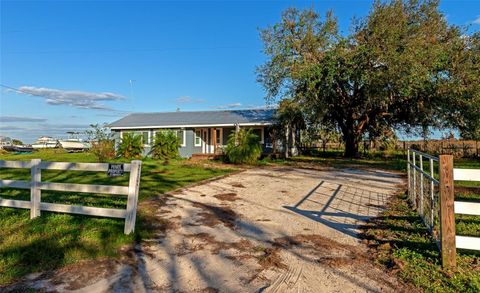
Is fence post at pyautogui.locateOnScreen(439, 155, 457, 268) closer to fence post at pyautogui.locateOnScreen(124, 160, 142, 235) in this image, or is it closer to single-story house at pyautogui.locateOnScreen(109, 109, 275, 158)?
fence post at pyautogui.locateOnScreen(124, 160, 142, 235)

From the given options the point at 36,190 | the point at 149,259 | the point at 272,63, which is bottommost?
the point at 149,259

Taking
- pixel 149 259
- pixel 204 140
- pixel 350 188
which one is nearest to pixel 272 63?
pixel 204 140

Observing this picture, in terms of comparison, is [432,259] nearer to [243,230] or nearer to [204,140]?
[243,230]

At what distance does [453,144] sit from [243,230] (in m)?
26.5

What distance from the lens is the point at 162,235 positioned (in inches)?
204

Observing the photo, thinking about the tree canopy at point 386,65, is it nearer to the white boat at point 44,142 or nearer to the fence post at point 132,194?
the fence post at point 132,194

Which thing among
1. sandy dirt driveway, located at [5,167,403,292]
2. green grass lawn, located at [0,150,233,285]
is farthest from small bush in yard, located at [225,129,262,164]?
green grass lawn, located at [0,150,233,285]

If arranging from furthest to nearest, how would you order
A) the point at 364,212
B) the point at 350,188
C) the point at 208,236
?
1. the point at 350,188
2. the point at 364,212
3. the point at 208,236

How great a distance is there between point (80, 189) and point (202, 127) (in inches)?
710

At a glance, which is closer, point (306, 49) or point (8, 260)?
point (8, 260)

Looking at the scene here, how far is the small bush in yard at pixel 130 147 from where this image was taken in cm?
2144

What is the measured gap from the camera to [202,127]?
23391 millimetres

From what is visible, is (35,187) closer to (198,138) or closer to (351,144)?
(198,138)

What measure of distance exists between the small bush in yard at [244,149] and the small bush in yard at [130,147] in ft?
22.3
